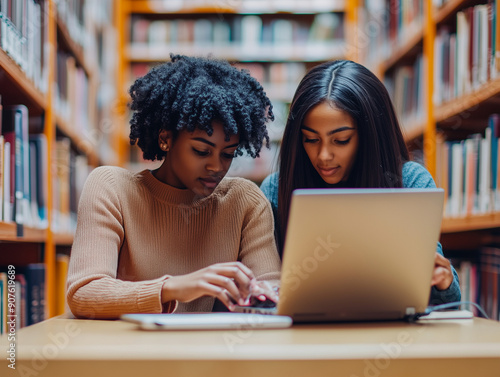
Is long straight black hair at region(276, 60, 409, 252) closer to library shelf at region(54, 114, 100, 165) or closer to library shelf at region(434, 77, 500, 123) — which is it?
library shelf at region(434, 77, 500, 123)

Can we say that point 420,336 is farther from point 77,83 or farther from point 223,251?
point 77,83

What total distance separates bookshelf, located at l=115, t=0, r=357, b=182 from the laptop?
8.87 feet

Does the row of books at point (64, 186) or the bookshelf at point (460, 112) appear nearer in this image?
the bookshelf at point (460, 112)

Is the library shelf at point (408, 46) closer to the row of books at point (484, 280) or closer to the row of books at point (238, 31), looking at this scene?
the row of books at point (238, 31)

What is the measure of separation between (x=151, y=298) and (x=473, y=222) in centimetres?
127

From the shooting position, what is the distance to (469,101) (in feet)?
5.94

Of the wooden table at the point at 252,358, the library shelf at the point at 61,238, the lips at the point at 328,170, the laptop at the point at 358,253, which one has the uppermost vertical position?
the lips at the point at 328,170

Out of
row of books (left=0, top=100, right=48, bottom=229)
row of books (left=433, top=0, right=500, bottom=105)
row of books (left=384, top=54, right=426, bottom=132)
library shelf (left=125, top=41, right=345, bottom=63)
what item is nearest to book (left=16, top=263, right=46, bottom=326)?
row of books (left=0, top=100, right=48, bottom=229)

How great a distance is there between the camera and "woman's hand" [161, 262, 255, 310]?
809mm

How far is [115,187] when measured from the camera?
3.77 ft

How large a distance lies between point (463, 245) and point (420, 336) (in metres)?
1.69

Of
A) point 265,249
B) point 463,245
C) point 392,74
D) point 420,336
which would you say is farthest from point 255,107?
point 392,74

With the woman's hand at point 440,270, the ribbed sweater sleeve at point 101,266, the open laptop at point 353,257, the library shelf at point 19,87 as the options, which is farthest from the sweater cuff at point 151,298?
the library shelf at point 19,87

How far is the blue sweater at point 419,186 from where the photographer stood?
3.71 feet
